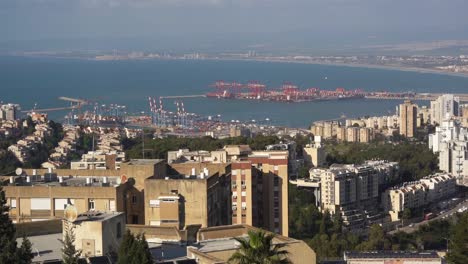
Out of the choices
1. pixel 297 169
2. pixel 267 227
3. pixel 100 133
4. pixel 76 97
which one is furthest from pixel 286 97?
pixel 267 227

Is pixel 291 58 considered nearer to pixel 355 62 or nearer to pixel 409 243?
pixel 355 62

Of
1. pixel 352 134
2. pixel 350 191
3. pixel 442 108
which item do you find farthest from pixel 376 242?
pixel 442 108

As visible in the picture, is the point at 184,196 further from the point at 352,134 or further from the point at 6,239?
the point at 352,134

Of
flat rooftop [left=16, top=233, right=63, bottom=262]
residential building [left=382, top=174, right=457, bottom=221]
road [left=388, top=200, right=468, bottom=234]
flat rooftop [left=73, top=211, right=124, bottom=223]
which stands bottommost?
road [left=388, top=200, right=468, bottom=234]

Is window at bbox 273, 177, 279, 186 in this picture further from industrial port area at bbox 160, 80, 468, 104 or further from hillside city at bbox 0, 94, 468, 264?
industrial port area at bbox 160, 80, 468, 104

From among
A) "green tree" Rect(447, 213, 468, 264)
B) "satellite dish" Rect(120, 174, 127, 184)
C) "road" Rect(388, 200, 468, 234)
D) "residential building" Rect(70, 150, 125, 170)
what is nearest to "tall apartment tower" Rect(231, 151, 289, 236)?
"residential building" Rect(70, 150, 125, 170)

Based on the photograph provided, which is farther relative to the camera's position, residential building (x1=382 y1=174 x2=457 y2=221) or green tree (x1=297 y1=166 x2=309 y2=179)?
green tree (x1=297 y1=166 x2=309 y2=179)
